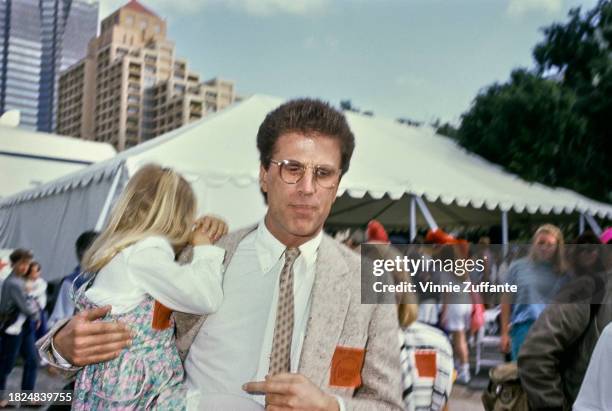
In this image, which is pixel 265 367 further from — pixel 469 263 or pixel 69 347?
pixel 469 263

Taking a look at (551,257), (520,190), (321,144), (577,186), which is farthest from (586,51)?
(321,144)

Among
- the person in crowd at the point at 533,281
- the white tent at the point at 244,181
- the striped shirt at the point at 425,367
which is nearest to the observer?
the striped shirt at the point at 425,367

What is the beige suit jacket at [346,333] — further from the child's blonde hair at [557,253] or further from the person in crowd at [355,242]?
the child's blonde hair at [557,253]

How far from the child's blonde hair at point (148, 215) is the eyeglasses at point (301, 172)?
0.81 feet

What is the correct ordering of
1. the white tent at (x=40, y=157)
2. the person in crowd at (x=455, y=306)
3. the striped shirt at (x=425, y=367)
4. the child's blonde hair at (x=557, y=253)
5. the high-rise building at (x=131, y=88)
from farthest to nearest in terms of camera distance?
the white tent at (x=40, y=157)
the high-rise building at (x=131, y=88)
the child's blonde hair at (x=557, y=253)
the person in crowd at (x=455, y=306)
the striped shirt at (x=425, y=367)

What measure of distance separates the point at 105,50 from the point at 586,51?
300 inches

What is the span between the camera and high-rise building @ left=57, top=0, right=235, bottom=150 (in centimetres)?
271

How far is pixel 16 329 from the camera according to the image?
358cm

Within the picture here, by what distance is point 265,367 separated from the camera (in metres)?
1.01

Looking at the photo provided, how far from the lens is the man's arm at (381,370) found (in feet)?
2.97

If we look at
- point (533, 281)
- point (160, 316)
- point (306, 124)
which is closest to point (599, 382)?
point (306, 124)

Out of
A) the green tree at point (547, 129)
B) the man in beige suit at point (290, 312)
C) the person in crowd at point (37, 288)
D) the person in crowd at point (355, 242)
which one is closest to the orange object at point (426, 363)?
the person in crowd at point (355, 242)

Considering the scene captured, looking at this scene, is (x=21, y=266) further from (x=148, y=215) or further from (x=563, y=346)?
(x=563, y=346)

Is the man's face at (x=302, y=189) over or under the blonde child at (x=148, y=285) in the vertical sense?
over
